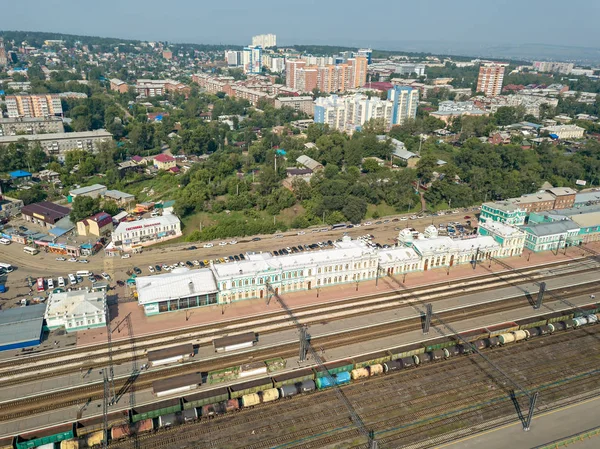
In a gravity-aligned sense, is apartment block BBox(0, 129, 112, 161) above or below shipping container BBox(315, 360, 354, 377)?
above

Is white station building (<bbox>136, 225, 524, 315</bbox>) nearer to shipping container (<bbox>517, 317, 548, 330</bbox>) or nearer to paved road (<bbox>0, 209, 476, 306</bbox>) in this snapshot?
paved road (<bbox>0, 209, 476, 306</bbox>)

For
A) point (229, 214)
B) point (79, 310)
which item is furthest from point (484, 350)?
point (229, 214)

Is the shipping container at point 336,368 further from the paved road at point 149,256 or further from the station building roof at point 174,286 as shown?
the paved road at point 149,256

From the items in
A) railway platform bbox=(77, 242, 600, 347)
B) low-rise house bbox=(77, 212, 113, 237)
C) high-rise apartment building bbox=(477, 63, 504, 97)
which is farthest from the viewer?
high-rise apartment building bbox=(477, 63, 504, 97)

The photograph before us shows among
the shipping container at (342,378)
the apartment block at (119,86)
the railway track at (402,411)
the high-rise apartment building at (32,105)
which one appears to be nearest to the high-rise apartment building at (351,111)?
the high-rise apartment building at (32,105)

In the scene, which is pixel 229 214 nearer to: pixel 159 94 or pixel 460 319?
pixel 460 319

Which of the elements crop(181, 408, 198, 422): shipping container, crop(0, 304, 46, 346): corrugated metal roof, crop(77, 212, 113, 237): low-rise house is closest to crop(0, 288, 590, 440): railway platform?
crop(181, 408, 198, 422): shipping container
